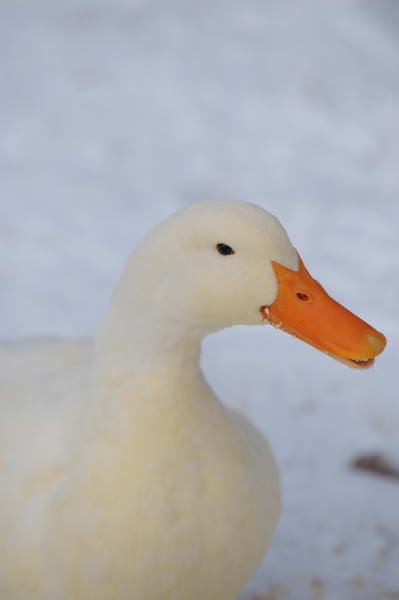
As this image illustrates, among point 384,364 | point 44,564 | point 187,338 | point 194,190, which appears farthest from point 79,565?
point 194,190

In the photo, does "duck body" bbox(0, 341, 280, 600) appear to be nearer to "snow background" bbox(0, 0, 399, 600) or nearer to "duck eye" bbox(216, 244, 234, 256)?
"duck eye" bbox(216, 244, 234, 256)

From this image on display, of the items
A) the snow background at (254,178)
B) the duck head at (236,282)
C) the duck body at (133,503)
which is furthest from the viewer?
the snow background at (254,178)

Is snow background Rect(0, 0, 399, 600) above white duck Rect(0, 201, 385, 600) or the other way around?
above

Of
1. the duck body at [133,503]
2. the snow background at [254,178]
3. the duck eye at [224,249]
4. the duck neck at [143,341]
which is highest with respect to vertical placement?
the snow background at [254,178]

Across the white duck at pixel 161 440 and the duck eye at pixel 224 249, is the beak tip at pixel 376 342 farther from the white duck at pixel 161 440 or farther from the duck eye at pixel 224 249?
the duck eye at pixel 224 249

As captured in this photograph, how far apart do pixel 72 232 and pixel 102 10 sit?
5.82 feet

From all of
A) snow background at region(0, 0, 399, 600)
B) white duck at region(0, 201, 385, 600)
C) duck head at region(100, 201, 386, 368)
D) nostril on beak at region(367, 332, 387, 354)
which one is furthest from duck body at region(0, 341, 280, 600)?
snow background at region(0, 0, 399, 600)

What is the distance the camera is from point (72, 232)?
3.53m

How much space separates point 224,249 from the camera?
48.3 inches

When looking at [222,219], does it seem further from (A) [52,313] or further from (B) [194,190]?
(B) [194,190]

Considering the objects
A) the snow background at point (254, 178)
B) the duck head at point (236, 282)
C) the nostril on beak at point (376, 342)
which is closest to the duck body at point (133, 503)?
the duck head at point (236, 282)

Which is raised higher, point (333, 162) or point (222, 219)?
point (333, 162)

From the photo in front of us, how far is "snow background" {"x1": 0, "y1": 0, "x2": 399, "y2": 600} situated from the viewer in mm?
2350

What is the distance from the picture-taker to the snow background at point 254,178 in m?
2.35
